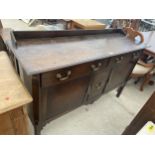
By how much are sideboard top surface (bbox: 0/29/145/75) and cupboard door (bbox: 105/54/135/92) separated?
0.36ft

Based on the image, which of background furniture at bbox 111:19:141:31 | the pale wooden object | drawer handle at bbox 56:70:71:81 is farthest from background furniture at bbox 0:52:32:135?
background furniture at bbox 111:19:141:31

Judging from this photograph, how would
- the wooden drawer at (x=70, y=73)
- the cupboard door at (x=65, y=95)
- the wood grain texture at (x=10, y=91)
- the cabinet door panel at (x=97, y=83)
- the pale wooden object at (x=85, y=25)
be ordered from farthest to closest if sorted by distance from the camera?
the pale wooden object at (x=85, y=25)
the cabinet door panel at (x=97, y=83)
the cupboard door at (x=65, y=95)
the wooden drawer at (x=70, y=73)
the wood grain texture at (x=10, y=91)

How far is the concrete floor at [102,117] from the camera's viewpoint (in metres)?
1.58

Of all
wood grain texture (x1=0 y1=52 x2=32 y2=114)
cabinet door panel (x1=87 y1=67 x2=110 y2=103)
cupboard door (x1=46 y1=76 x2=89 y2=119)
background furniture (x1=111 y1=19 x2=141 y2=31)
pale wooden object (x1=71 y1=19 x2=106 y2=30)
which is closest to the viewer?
wood grain texture (x1=0 y1=52 x2=32 y2=114)

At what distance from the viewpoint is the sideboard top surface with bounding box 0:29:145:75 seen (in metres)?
0.91

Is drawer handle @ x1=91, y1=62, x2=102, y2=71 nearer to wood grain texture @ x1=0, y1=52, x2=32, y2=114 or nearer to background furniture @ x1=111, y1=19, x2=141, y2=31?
wood grain texture @ x1=0, y1=52, x2=32, y2=114

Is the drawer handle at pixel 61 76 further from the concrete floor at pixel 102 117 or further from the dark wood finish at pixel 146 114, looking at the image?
the concrete floor at pixel 102 117

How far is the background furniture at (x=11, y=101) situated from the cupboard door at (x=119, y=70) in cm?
89

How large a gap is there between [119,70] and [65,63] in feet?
2.80

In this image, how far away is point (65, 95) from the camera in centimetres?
124

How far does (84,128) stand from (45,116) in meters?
0.56

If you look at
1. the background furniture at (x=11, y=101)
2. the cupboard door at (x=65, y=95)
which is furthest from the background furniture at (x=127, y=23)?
the background furniture at (x=11, y=101)

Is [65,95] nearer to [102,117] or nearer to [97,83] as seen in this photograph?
[97,83]
